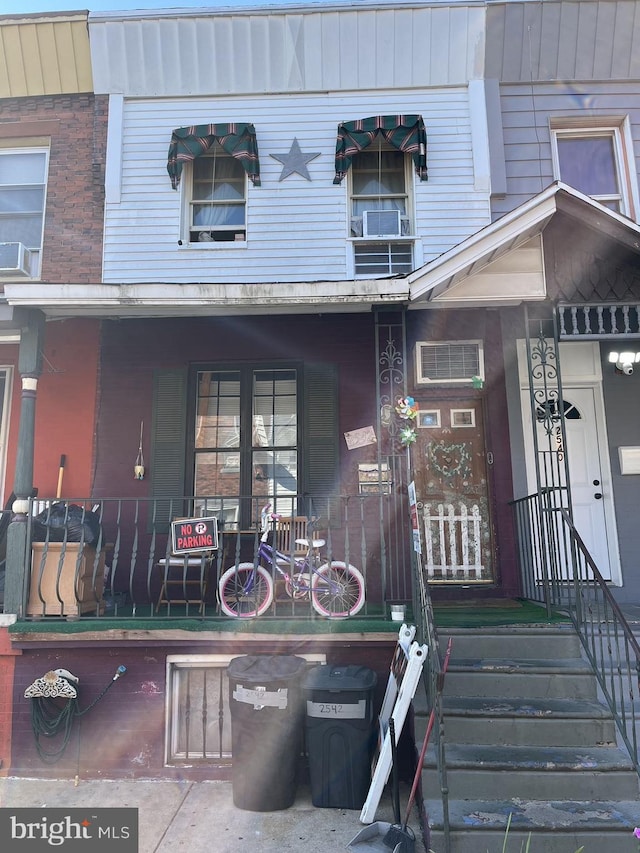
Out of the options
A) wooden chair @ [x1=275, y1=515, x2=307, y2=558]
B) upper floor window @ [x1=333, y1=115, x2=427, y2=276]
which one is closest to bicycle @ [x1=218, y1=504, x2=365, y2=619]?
wooden chair @ [x1=275, y1=515, x2=307, y2=558]

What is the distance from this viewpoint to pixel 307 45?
7.20 meters

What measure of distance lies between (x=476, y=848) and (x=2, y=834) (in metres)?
2.91

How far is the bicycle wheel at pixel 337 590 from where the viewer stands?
5062mm

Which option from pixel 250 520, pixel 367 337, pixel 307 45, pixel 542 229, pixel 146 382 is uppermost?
pixel 307 45

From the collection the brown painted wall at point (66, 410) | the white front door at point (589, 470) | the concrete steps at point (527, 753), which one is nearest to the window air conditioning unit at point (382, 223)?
the white front door at point (589, 470)

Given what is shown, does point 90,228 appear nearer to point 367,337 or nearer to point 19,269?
point 19,269

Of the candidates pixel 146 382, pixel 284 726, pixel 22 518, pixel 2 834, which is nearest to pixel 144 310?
pixel 146 382

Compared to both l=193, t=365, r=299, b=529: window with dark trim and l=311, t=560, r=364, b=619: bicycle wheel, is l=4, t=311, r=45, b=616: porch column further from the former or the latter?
l=311, t=560, r=364, b=619: bicycle wheel

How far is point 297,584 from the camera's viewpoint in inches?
210

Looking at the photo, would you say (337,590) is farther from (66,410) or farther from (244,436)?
(66,410)

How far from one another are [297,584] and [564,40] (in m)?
6.77

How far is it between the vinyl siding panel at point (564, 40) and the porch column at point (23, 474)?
5878mm

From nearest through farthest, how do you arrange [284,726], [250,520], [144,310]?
1. [284,726]
2. [144,310]
3. [250,520]

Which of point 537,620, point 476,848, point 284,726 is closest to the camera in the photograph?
point 476,848
